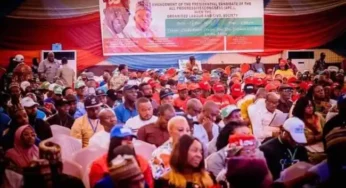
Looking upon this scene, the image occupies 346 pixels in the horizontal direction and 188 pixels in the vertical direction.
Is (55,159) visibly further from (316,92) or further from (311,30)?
(311,30)

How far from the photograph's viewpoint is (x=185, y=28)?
676 inches

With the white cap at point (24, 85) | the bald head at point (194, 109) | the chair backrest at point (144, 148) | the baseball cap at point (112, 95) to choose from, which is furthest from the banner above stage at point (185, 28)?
the chair backrest at point (144, 148)

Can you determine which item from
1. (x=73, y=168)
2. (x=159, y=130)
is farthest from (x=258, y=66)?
(x=73, y=168)

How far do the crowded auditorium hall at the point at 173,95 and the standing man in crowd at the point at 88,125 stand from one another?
1 cm

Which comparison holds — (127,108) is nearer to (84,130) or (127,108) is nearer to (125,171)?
(84,130)

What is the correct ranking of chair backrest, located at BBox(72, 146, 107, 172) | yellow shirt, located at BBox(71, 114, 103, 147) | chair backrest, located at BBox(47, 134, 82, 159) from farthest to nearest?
yellow shirt, located at BBox(71, 114, 103, 147) → chair backrest, located at BBox(47, 134, 82, 159) → chair backrest, located at BBox(72, 146, 107, 172)

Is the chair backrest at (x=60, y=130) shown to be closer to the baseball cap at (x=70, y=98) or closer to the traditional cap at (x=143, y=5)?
the baseball cap at (x=70, y=98)

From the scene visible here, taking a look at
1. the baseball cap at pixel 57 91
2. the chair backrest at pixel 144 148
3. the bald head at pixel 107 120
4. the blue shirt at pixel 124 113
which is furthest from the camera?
the baseball cap at pixel 57 91

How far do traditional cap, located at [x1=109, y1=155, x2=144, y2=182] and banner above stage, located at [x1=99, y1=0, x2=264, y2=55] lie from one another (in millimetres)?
12876

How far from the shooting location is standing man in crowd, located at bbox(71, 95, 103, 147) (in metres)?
7.13

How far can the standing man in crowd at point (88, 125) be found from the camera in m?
7.13

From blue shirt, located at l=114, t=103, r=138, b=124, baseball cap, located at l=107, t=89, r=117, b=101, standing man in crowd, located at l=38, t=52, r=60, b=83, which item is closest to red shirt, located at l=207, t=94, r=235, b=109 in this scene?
baseball cap, located at l=107, t=89, r=117, b=101

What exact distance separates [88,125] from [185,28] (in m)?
10.3

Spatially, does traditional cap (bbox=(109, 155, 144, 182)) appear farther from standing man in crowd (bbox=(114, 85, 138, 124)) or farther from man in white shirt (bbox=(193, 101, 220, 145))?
standing man in crowd (bbox=(114, 85, 138, 124))
